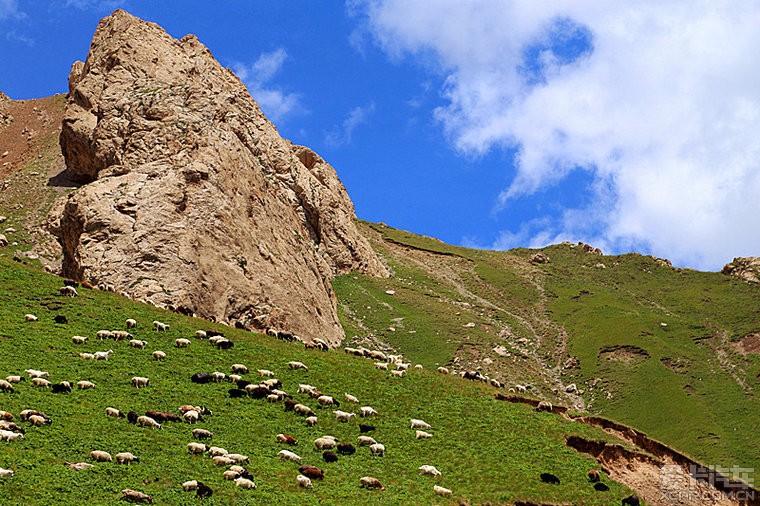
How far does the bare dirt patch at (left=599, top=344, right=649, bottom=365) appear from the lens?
109 meters

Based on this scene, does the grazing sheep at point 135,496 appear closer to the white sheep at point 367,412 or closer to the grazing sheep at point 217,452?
the grazing sheep at point 217,452

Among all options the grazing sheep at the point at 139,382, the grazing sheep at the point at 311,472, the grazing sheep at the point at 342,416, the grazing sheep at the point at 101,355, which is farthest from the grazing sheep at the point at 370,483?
the grazing sheep at the point at 101,355

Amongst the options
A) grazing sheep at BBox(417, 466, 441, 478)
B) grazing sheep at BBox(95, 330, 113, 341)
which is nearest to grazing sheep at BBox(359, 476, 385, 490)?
grazing sheep at BBox(417, 466, 441, 478)

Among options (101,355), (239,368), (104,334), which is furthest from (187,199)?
(101,355)

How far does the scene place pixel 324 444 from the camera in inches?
1492

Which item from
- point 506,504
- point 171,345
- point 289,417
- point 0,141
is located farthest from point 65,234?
point 0,141

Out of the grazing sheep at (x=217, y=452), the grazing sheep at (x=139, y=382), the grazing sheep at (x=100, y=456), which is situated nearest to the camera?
the grazing sheep at (x=100, y=456)

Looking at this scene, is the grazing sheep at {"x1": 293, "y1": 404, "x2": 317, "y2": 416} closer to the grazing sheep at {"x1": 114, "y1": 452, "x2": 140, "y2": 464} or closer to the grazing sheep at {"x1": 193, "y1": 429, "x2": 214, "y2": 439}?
the grazing sheep at {"x1": 193, "y1": 429, "x2": 214, "y2": 439}

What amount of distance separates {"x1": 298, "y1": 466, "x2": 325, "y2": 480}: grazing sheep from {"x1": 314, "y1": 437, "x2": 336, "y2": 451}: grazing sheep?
340 centimetres

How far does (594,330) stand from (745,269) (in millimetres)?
55192

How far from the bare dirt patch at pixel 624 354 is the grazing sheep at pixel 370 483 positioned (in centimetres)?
8199

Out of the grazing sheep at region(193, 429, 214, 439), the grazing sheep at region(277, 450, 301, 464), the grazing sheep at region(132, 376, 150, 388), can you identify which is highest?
the grazing sheep at region(132, 376, 150, 388)

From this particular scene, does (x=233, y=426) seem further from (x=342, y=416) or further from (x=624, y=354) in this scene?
(x=624, y=354)

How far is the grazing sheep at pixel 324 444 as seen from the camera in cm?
3784
